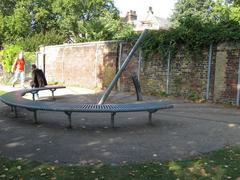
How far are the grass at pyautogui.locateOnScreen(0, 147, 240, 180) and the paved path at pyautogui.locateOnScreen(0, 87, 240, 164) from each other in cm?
33

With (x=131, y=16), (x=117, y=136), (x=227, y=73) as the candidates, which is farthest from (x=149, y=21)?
(x=117, y=136)

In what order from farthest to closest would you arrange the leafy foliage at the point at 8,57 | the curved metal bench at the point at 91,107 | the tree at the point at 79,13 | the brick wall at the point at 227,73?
1. the tree at the point at 79,13
2. the leafy foliage at the point at 8,57
3. the brick wall at the point at 227,73
4. the curved metal bench at the point at 91,107

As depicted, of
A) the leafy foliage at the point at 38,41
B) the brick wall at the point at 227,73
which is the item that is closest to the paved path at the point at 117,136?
the brick wall at the point at 227,73

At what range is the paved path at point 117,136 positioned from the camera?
6.41 meters

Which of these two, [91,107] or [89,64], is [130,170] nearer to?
[91,107]

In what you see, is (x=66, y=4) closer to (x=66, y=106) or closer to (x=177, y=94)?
(x=177, y=94)

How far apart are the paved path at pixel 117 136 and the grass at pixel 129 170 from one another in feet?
1.08

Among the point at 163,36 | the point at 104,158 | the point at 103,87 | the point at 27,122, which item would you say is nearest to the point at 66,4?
the point at 103,87

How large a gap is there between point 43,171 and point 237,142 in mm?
3878

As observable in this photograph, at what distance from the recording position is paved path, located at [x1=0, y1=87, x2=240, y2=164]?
252 inches

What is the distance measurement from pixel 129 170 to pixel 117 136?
2.25m

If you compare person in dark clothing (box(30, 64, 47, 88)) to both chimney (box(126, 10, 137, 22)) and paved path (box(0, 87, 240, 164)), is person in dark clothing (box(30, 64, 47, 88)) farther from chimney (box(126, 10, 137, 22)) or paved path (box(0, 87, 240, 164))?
chimney (box(126, 10, 137, 22))

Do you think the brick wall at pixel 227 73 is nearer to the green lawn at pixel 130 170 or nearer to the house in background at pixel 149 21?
the green lawn at pixel 130 170

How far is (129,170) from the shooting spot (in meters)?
5.56
